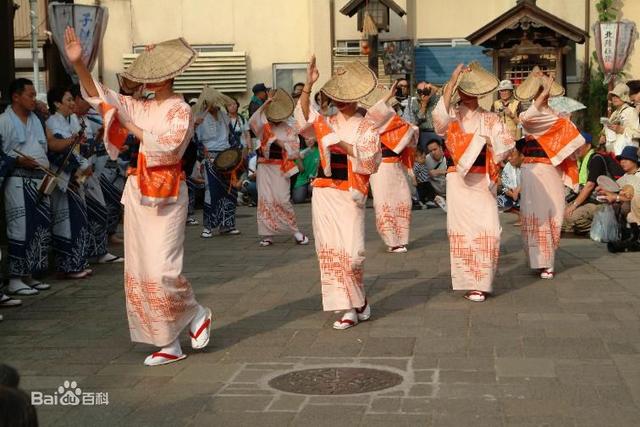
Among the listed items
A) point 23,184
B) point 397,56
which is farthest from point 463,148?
point 397,56

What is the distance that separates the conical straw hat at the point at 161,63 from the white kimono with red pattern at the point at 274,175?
5267mm

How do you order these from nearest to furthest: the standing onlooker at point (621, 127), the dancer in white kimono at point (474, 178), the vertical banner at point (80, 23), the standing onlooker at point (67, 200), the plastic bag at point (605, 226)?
1. the dancer in white kimono at point (474, 178)
2. the standing onlooker at point (67, 200)
3. the plastic bag at point (605, 226)
4. the vertical banner at point (80, 23)
5. the standing onlooker at point (621, 127)

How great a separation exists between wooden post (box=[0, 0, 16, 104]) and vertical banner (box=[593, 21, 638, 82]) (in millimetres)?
9868

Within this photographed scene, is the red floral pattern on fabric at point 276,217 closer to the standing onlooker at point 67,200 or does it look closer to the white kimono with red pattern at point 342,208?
the standing onlooker at point 67,200

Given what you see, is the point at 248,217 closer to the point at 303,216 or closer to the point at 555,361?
the point at 303,216

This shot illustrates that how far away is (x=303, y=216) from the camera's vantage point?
51.7 ft

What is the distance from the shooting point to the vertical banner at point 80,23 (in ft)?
43.0

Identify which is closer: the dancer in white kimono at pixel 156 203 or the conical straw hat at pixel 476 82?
the dancer in white kimono at pixel 156 203

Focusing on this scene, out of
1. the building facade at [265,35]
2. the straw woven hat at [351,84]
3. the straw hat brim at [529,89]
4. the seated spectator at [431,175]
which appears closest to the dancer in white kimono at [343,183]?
the straw woven hat at [351,84]

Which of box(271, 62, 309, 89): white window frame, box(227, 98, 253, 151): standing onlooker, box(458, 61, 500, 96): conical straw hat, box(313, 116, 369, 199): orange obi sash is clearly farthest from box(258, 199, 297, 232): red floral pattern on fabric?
box(271, 62, 309, 89): white window frame

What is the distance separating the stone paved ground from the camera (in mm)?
5605

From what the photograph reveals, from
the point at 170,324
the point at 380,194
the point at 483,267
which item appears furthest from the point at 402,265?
the point at 170,324

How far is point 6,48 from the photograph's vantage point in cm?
1177

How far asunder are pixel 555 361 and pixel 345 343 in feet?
4.69
